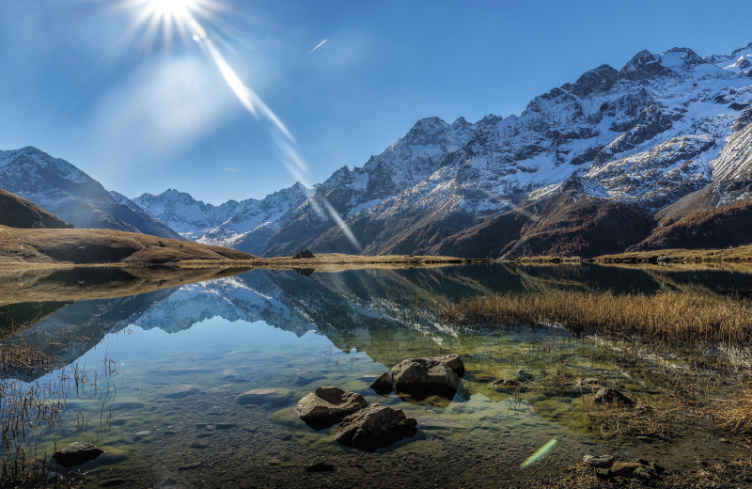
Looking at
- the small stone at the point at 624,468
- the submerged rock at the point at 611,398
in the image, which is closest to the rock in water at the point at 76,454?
the small stone at the point at 624,468

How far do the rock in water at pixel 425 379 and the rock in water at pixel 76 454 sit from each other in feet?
37.2

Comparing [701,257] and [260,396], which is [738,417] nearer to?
[260,396]

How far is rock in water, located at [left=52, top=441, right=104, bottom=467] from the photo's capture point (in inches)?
435

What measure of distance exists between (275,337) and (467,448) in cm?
2191

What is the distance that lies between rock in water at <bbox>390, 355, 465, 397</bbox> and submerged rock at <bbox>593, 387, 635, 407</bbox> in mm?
5706

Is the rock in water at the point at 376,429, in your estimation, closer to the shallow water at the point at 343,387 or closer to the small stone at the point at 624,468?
the shallow water at the point at 343,387

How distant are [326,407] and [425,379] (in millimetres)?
Result: 5020

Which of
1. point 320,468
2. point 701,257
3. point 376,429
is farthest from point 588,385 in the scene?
point 701,257

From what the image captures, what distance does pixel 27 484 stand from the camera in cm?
987

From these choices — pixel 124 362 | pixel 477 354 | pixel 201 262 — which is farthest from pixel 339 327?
pixel 201 262

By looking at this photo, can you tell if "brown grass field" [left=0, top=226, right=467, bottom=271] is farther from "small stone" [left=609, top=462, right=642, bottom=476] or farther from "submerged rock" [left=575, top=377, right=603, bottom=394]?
"small stone" [left=609, top=462, right=642, bottom=476]

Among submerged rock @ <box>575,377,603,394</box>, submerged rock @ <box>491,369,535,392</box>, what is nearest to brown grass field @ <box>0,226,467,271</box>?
submerged rock @ <box>491,369,535,392</box>

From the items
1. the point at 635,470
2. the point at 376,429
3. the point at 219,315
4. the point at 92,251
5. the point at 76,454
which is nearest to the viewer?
the point at 635,470

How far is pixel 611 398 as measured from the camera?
14844 mm
